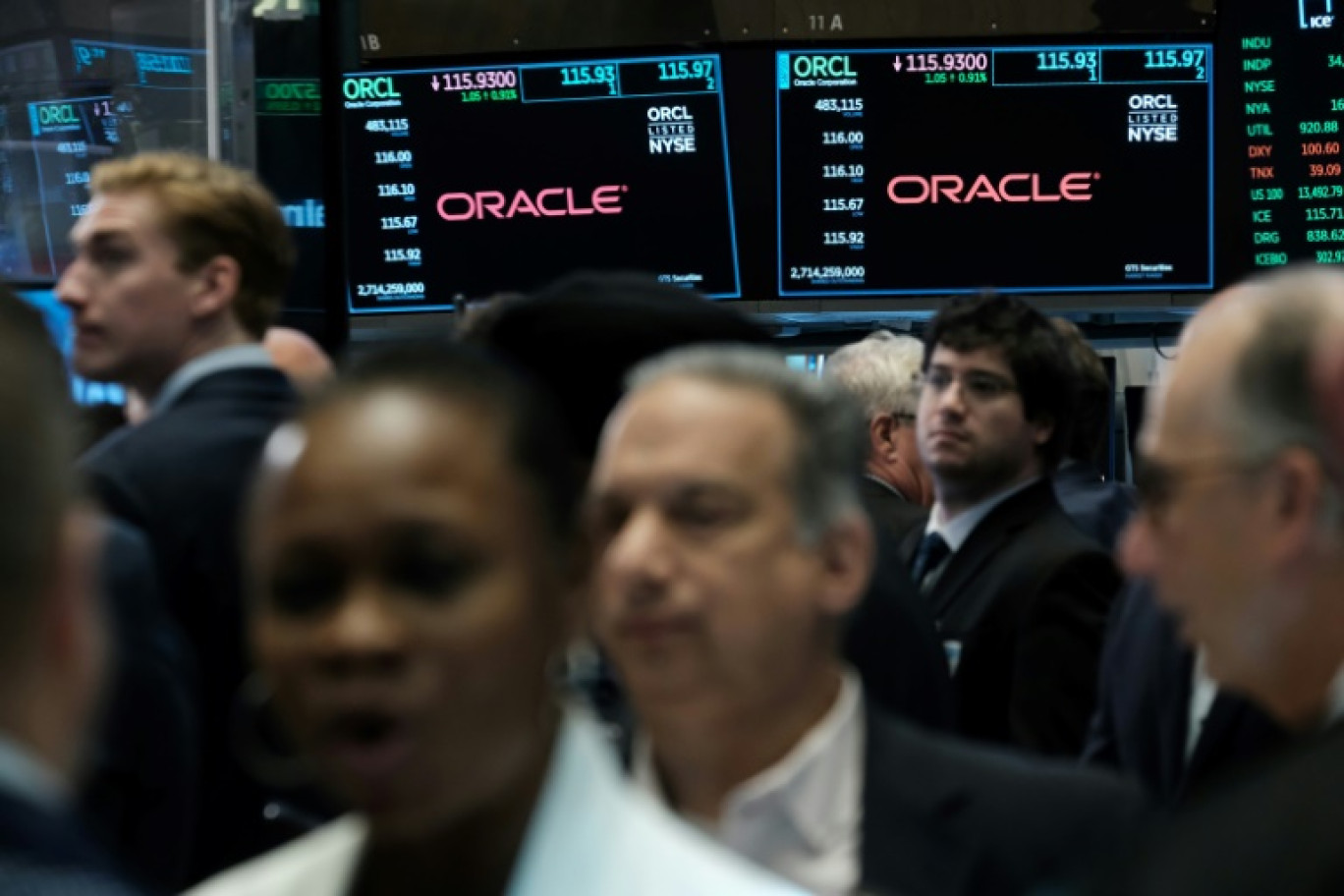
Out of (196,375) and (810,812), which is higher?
(196,375)

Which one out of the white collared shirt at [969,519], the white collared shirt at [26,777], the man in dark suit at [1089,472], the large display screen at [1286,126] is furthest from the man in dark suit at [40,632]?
the large display screen at [1286,126]

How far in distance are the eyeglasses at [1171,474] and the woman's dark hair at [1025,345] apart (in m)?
2.22

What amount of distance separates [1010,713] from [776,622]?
148 cm

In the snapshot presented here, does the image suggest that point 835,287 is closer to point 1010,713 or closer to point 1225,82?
point 1225,82

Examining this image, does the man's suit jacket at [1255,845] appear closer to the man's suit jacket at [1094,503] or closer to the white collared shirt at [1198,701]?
the white collared shirt at [1198,701]

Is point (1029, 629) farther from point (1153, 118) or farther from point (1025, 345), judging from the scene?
point (1153, 118)

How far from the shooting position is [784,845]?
7.00 ft

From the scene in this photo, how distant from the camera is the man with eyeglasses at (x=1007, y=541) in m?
3.59

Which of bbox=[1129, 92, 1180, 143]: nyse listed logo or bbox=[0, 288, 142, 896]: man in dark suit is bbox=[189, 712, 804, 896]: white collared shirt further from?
bbox=[1129, 92, 1180, 143]: nyse listed logo

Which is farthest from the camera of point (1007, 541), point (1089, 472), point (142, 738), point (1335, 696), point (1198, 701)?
point (1089, 472)

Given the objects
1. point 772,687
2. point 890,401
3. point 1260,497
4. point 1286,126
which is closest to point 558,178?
point 890,401

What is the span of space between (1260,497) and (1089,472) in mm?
3272

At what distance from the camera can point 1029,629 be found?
12.0 feet

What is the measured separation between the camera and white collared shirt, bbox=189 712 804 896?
1275mm
